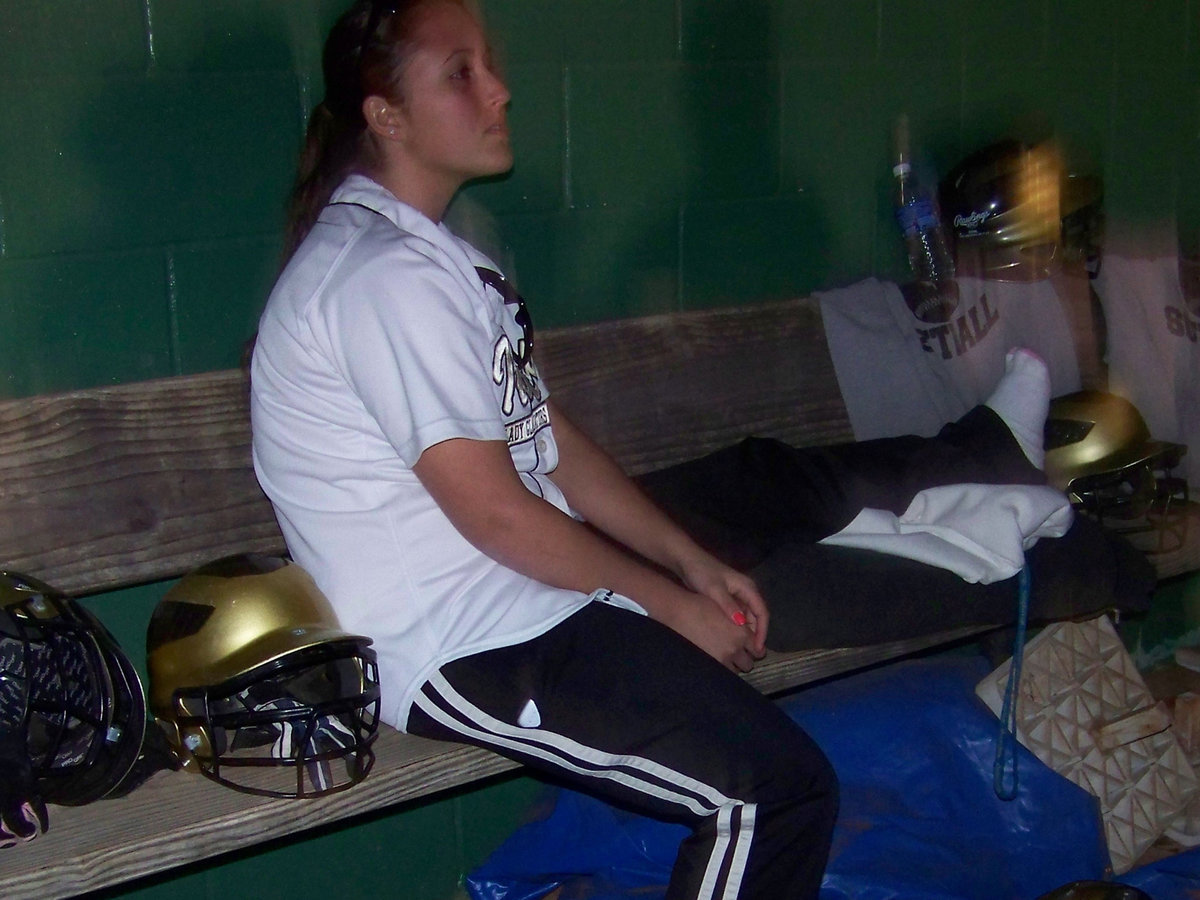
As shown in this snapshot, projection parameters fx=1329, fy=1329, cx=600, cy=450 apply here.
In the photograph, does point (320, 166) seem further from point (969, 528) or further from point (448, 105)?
point (969, 528)

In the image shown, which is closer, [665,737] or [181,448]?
[665,737]

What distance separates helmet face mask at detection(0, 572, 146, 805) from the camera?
5.15ft

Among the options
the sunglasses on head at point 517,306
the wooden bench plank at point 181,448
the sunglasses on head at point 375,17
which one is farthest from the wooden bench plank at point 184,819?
the sunglasses on head at point 375,17

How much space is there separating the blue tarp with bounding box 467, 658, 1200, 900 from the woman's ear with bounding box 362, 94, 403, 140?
1.36 metres

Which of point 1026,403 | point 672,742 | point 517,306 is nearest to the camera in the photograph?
point 672,742

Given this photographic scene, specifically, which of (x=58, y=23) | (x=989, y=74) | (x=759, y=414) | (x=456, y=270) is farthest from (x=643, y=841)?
(x=989, y=74)

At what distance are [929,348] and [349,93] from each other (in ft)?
5.08

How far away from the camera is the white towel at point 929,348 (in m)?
3.00

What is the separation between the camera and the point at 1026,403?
266 centimetres

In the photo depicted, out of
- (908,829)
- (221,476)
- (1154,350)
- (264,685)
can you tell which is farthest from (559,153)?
(1154,350)

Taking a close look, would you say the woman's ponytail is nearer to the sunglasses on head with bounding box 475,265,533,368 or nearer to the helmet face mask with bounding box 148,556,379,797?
the sunglasses on head with bounding box 475,265,533,368

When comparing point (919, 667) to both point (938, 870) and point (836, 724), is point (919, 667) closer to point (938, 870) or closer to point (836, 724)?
point (836, 724)

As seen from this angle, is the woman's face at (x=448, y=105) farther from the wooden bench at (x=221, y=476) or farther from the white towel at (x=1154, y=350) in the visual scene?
the white towel at (x=1154, y=350)

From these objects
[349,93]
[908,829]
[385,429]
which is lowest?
[908,829]
